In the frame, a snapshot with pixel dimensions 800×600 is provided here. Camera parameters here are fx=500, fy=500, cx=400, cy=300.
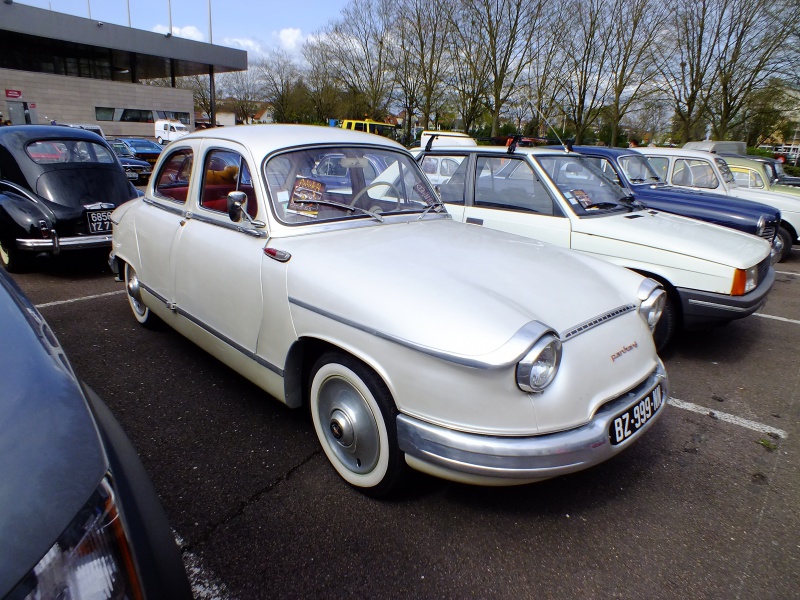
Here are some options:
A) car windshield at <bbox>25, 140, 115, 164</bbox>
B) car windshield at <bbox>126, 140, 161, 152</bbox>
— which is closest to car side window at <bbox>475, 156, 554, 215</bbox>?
car windshield at <bbox>25, 140, 115, 164</bbox>

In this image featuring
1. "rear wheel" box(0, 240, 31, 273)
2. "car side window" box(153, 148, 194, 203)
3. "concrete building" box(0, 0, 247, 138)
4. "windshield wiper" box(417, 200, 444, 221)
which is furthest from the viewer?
"concrete building" box(0, 0, 247, 138)

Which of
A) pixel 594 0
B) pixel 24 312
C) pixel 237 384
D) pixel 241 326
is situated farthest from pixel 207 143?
pixel 594 0

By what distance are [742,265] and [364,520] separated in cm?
351

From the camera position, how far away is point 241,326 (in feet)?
9.43

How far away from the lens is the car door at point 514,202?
4.67 meters

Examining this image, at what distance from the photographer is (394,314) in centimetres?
210

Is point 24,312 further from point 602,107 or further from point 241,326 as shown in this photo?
point 602,107

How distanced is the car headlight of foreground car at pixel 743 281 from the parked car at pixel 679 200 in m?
2.14

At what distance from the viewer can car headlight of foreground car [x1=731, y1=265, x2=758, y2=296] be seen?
3.92 meters

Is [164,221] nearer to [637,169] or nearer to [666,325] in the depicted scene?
[666,325]

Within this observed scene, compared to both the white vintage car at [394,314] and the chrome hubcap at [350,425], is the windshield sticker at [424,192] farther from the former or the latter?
the chrome hubcap at [350,425]

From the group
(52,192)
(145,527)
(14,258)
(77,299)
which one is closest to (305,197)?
(145,527)

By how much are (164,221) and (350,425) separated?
2.31 metres

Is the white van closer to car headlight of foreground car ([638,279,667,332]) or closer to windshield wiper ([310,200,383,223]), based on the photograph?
windshield wiper ([310,200,383,223])
